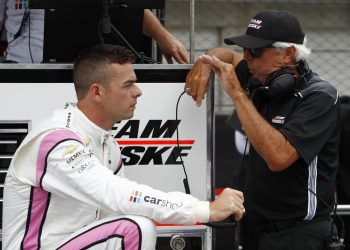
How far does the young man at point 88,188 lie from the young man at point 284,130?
0.45 m

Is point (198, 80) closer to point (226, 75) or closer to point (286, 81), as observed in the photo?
point (226, 75)

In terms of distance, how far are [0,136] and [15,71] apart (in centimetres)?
31

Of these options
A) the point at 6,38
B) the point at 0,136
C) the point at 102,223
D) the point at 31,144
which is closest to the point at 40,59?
the point at 6,38

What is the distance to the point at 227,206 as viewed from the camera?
311cm

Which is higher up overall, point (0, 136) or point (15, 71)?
point (15, 71)

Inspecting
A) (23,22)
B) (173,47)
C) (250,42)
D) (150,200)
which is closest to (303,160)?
(250,42)

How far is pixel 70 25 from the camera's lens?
386cm

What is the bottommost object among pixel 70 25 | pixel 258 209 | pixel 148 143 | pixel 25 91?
pixel 258 209

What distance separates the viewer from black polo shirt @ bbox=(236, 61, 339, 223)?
11.7 ft

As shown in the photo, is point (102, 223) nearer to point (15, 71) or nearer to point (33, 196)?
point (33, 196)

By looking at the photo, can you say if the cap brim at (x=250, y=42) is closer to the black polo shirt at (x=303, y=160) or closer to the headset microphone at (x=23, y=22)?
the black polo shirt at (x=303, y=160)

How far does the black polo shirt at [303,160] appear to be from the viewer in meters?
3.58

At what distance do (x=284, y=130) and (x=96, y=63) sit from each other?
2.98ft

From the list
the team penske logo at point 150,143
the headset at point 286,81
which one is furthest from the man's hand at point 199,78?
the headset at point 286,81
